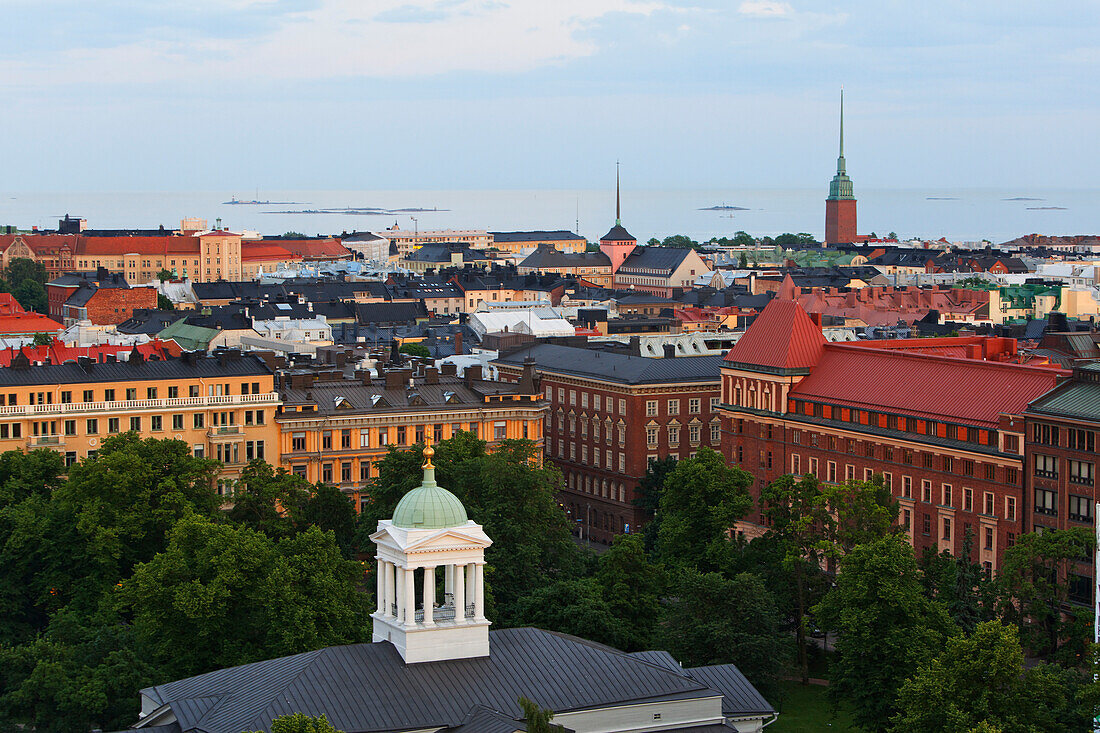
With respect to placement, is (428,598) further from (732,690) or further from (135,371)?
(135,371)

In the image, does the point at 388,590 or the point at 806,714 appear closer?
the point at 388,590

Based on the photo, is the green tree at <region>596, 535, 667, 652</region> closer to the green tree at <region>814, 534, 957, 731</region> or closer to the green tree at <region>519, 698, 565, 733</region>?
the green tree at <region>814, 534, 957, 731</region>

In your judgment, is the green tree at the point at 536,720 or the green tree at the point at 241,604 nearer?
the green tree at the point at 536,720

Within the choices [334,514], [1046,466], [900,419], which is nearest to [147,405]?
[334,514]

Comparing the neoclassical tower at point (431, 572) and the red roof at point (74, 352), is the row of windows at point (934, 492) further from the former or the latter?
the red roof at point (74, 352)

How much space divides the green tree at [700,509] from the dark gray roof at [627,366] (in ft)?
79.7

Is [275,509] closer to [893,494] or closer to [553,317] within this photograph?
[893,494]

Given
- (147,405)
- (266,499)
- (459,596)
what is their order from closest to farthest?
(459,596), (266,499), (147,405)

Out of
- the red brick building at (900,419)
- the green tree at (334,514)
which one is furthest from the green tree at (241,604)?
the red brick building at (900,419)

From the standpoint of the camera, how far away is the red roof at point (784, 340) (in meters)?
88.4

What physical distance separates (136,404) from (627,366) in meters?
29.1

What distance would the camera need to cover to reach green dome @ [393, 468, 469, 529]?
1745 inches

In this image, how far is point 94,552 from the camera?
2564 inches

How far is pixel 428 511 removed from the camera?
146 feet
